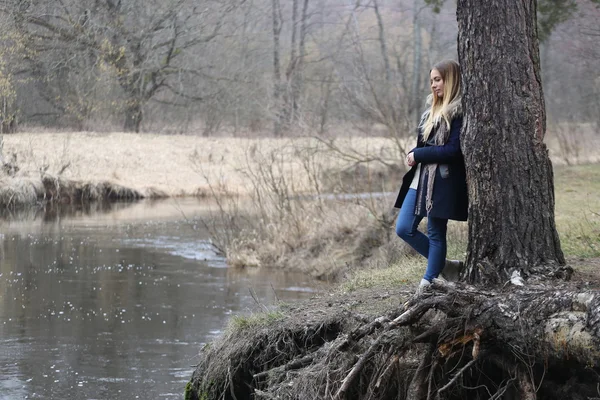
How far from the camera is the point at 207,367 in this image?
7.36 metres

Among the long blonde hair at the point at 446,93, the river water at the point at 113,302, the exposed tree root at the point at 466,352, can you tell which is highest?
the long blonde hair at the point at 446,93

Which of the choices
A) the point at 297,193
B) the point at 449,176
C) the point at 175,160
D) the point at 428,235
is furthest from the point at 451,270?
the point at 175,160

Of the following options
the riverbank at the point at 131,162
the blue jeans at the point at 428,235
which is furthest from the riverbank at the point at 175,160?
the blue jeans at the point at 428,235

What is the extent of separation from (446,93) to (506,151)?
783 millimetres

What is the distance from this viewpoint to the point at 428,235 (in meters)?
6.70

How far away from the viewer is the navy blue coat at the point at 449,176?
20.7ft

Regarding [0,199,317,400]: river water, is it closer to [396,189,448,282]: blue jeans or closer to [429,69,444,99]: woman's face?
[396,189,448,282]: blue jeans

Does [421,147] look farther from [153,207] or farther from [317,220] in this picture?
[153,207]

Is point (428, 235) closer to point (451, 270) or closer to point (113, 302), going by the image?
point (451, 270)

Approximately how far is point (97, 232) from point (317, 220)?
654 cm

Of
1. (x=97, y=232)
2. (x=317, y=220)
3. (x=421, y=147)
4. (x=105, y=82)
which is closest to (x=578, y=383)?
(x=421, y=147)

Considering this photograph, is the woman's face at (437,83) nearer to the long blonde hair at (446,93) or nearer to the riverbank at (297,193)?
the long blonde hair at (446,93)

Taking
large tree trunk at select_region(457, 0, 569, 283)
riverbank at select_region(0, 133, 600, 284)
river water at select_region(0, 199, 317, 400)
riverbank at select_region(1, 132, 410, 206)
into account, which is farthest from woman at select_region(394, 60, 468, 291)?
riverbank at select_region(1, 132, 410, 206)

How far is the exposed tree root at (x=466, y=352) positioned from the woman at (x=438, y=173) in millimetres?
933
